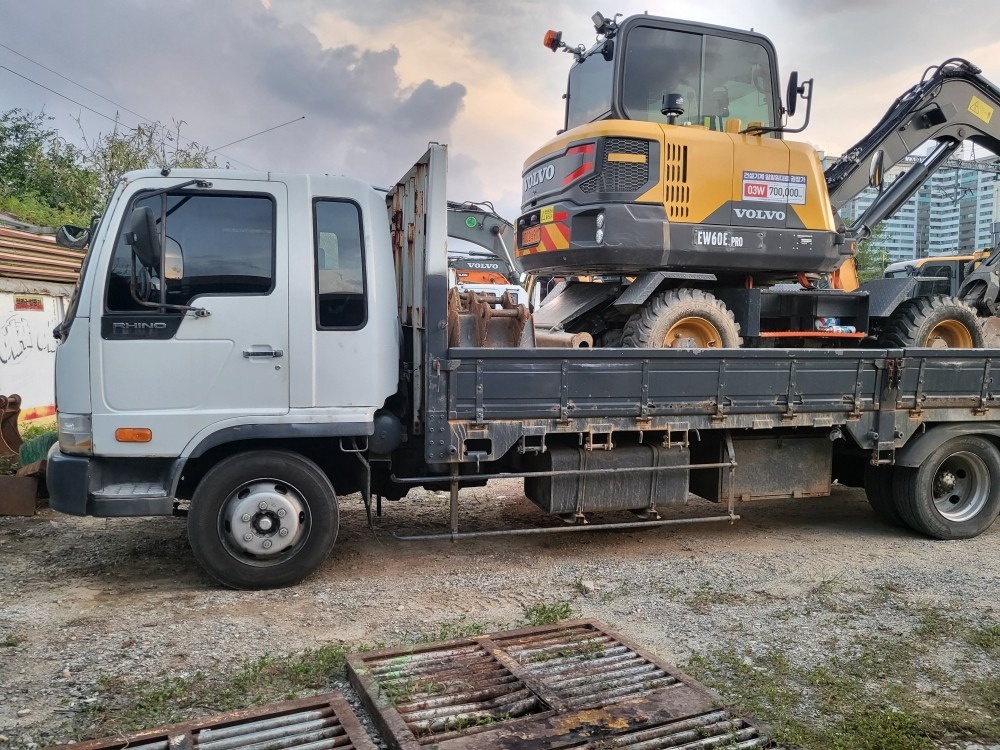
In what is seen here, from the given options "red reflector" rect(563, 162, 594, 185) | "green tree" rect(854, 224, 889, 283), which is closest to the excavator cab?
"red reflector" rect(563, 162, 594, 185)

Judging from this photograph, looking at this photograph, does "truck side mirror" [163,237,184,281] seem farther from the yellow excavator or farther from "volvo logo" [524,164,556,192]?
"volvo logo" [524,164,556,192]

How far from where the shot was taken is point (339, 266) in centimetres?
507

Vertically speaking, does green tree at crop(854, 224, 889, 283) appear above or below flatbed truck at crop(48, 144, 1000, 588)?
above

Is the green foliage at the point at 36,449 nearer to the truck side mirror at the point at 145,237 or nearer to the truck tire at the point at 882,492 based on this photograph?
the truck side mirror at the point at 145,237

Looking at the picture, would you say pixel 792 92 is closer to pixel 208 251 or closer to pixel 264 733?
pixel 208 251

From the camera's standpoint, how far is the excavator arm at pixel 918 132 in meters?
7.98

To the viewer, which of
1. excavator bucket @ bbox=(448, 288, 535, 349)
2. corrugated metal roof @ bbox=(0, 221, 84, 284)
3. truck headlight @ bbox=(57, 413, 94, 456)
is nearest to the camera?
truck headlight @ bbox=(57, 413, 94, 456)

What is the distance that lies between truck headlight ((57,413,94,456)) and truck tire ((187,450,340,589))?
27.4 inches

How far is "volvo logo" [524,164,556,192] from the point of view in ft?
22.5

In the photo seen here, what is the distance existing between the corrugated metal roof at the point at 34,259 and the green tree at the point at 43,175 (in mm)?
6461

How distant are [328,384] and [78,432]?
151 cm

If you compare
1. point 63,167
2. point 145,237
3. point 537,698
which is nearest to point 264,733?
point 537,698

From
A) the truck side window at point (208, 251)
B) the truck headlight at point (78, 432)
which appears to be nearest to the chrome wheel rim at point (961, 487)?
the truck side window at point (208, 251)

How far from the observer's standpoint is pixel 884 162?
798 cm
